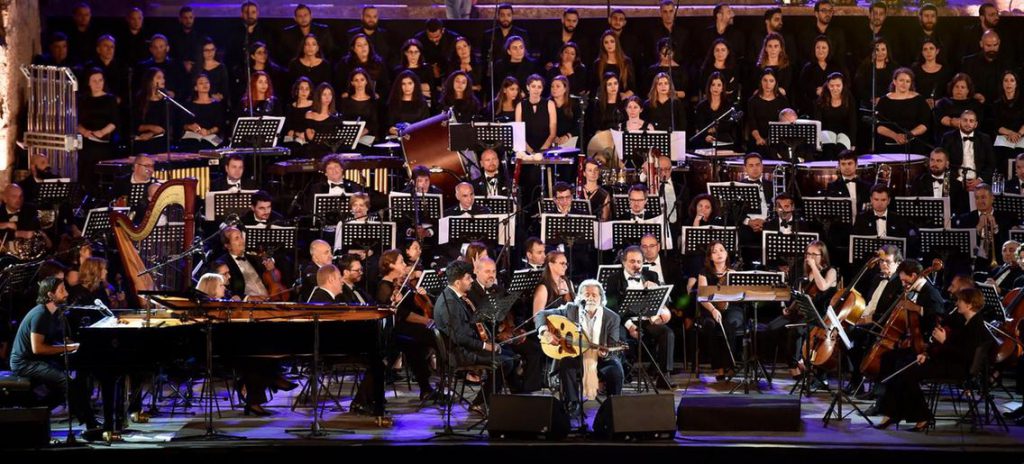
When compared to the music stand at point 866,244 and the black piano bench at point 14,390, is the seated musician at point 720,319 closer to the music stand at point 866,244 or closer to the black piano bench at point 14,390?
the music stand at point 866,244

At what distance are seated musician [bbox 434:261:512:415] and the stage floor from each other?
35 centimetres

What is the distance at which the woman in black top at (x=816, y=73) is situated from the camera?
15539 mm

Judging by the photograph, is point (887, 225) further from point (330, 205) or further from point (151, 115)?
point (151, 115)

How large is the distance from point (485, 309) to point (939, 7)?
33.1 ft

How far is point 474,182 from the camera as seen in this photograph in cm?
1391

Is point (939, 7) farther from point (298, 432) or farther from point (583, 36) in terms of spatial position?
point (298, 432)

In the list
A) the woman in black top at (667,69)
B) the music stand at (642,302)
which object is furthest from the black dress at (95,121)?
the music stand at (642,302)

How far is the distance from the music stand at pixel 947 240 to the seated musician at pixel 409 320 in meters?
4.50

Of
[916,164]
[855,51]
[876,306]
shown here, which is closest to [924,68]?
[855,51]

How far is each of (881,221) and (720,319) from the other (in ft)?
6.82

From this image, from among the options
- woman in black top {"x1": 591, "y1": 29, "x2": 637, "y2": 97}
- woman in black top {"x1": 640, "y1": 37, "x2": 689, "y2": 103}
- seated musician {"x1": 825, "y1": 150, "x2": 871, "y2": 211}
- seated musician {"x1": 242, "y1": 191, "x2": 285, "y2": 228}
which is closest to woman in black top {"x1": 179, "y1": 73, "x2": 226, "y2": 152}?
seated musician {"x1": 242, "y1": 191, "x2": 285, "y2": 228}

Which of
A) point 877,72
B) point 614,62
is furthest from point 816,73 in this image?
point 614,62

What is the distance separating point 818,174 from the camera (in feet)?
46.1

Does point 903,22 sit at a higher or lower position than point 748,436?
higher
